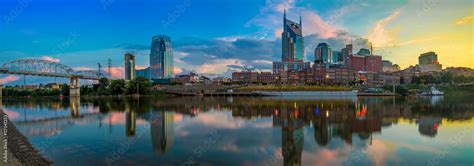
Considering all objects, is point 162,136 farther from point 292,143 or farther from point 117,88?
point 117,88

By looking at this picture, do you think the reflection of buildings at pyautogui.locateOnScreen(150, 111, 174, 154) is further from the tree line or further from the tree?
the tree

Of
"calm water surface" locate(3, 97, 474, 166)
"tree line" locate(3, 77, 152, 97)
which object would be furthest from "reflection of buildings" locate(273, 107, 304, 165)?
"tree line" locate(3, 77, 152, 97)

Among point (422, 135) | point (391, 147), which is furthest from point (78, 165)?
point (422, 135)

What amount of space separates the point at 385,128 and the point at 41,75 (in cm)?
15359

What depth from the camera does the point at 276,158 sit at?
18062 mm

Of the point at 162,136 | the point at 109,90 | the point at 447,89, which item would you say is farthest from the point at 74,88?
the point at 447,89

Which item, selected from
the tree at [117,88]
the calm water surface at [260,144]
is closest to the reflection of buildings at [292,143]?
the calm water surface at [260,144]

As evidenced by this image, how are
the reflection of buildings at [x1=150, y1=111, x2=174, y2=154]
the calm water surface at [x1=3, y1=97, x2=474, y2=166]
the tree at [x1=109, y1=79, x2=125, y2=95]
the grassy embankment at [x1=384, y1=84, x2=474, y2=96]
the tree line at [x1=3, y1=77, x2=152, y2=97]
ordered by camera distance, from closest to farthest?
1. the calm water surface at [x1=3, y1=97, x2=474, y2=166]
2. the reflection of buildings at [x1=150, y1=111, x2=174, y2=154]
3. the tree at [x1=109, y1=79, x2=125, y2=95]
4. the tree line at [x1=3, y1=77, x2=152, y2=97]
5. the grassy embankment at [x1=384, y1=84, x2=474, y2=96]

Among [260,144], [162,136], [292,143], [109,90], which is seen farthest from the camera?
[109,90]

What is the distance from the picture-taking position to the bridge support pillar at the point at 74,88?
139 metres

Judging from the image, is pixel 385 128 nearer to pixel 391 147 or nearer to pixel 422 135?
pixel 422 135

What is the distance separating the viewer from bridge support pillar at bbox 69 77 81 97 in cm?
13874

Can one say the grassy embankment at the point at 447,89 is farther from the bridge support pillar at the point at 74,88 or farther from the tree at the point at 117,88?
the bridge support pillar at the point at 74,88

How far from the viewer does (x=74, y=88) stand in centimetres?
14288
